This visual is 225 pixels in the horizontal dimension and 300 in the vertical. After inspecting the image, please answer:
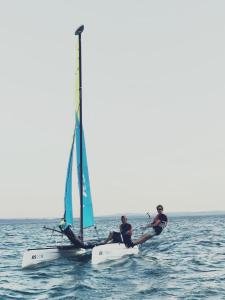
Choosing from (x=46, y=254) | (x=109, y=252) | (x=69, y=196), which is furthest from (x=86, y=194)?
(x=46, y=254)

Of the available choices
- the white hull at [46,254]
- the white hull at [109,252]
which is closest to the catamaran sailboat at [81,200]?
the white hull at [46,254]

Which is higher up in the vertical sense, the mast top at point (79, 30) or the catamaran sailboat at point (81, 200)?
the mast top at point (79, 30)

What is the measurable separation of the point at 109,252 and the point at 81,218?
2211 mm

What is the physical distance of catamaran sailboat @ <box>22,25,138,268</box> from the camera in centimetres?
1659

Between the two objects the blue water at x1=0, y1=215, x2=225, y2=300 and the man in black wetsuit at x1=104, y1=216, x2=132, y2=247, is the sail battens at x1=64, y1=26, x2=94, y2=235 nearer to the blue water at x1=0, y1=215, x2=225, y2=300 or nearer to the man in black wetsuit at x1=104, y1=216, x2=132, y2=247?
the man in black wetsuit at x1=104, y1=216, x2=132, y2=247

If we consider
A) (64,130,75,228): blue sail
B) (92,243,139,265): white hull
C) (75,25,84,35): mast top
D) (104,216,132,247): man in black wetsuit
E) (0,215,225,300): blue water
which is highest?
(75,25,84,35): mast top

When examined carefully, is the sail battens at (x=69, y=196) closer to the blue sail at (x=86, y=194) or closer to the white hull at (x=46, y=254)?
the blue sail at (x=86, y=194)

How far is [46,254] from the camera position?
1667 cm

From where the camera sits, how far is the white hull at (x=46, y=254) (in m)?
16.6

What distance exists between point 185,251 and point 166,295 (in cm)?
1110

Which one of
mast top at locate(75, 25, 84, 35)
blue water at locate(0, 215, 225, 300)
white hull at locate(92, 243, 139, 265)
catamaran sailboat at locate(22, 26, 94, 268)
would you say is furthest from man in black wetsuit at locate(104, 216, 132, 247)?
mast top at locate(75, 25, 84, 35)

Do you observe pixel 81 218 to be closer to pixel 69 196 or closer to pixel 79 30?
pixel 69 196

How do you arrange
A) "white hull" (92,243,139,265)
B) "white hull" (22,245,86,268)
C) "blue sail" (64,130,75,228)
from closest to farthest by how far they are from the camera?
"white hull" (92,243,139,265), "white hull" (22,245,86,268), "blue sail" (64,130,75,228)

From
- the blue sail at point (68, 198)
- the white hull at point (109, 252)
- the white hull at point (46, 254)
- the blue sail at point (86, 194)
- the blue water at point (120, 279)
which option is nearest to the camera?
the blue water at point (120, 279)
